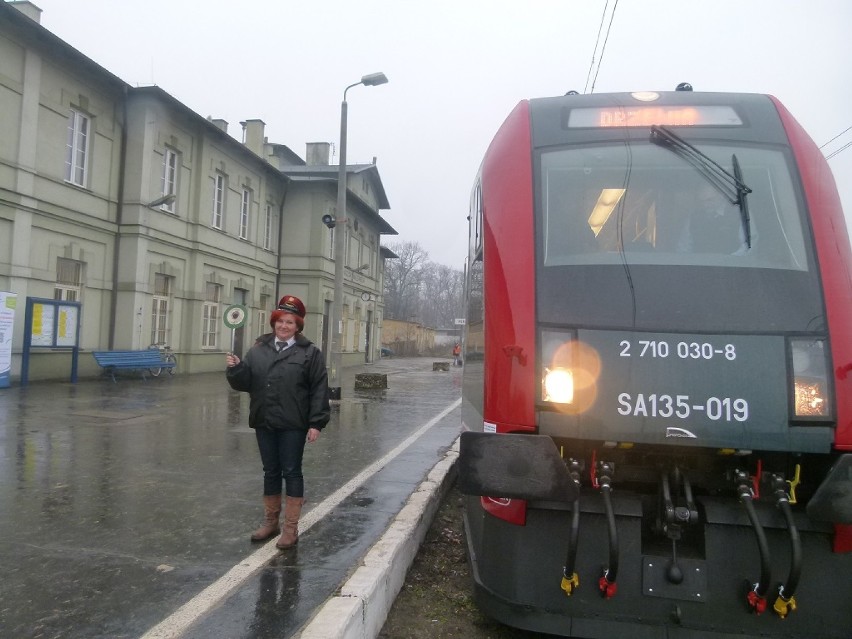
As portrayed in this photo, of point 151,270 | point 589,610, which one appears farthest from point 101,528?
point 151,270

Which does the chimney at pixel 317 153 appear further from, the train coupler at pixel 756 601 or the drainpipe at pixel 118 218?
the train coupler at pixel 756 601

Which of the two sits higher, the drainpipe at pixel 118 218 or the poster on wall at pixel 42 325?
the drainpipe at pixel 118 218

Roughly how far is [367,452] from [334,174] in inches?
1025

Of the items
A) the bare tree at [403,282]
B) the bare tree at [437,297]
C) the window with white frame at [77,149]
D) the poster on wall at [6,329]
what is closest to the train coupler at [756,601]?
the poster on wall at [6,329]

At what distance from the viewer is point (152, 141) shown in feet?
59.4

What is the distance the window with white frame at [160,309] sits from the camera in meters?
19.1

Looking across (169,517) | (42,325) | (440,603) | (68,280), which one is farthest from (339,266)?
(440,603)

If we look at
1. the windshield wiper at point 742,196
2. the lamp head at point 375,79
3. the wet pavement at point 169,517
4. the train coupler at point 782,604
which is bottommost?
the wet pavement at point 169,517

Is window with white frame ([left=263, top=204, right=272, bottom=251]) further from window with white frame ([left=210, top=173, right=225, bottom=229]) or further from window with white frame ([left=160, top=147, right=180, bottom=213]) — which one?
A: window with white frame ([left=160, top=147, right=180, bottom=213])

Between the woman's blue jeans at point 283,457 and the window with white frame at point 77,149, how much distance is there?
14.6 meters

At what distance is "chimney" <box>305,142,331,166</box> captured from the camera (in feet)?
119

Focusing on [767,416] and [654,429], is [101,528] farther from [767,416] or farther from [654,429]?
[767,416]

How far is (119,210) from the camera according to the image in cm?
1789

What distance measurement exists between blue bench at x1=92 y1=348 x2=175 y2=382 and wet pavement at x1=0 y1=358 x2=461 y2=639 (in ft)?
16.0
